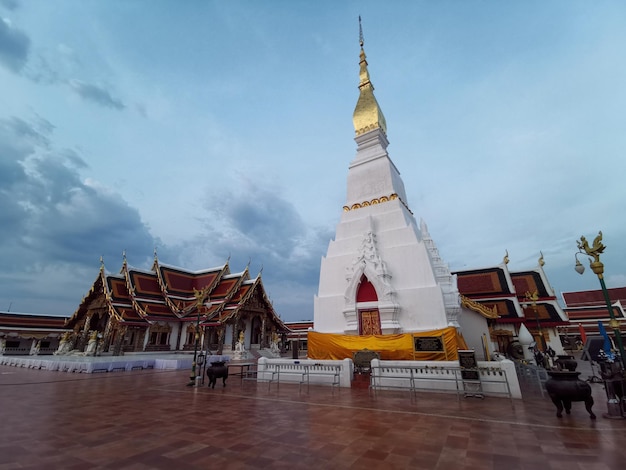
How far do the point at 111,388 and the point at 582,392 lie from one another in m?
12.3

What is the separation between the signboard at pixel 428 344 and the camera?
10.5m

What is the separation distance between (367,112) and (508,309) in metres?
16.2

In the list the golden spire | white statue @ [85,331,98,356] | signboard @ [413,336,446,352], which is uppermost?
the golden spire

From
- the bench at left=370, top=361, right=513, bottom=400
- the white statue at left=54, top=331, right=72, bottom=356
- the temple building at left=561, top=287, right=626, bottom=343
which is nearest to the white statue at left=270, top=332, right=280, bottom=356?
the white statue at left=54, top=331, right=72, bottom=356

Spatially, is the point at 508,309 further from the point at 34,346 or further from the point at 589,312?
the point at 34,346

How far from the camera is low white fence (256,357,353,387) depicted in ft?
31.8

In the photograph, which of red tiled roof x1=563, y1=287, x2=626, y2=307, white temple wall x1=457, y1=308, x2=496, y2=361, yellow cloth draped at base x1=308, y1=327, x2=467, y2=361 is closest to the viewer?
yellow cloth draped at base x1=308, y1=327, x2=467, y2=361

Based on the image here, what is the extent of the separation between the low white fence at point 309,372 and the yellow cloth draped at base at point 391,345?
1828mm

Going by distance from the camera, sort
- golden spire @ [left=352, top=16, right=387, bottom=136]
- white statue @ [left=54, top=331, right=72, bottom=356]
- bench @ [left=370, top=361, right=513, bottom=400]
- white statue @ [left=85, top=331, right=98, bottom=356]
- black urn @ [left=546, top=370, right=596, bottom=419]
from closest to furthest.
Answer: black urn @ [left=546, top=370, right=596, bottom=419], bench @ [left=370, top=361, right=513, bottom=400], golden spire @ [left=352, top=16, right=387, bottom=136], white statue @ [left=85, top=331, right=98, bottom=356], white statue @ [left=54, top=331, right=72, bottom=356]

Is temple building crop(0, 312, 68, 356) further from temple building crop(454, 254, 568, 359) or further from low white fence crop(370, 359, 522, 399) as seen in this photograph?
temple building crop(454, 254, 568, 359)

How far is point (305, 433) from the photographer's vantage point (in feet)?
Result: 15.6

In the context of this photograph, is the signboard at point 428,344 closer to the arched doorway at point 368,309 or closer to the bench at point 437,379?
the bench at point 437,379

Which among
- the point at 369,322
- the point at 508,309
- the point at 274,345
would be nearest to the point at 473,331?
the point at 508,309

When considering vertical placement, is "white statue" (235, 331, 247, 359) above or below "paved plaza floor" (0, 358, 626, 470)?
above
